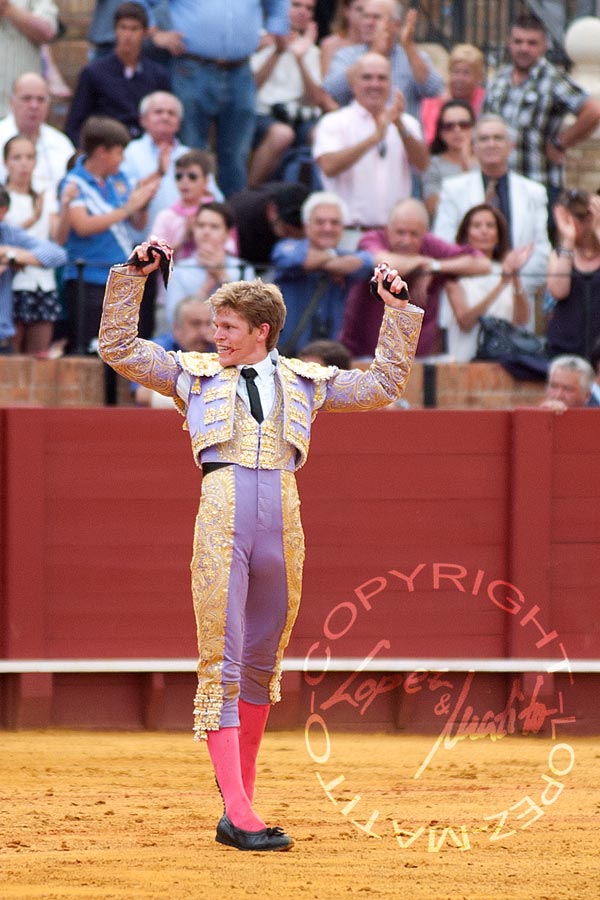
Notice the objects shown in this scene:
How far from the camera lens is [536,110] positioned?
8305 mm

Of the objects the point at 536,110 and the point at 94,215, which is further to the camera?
the point at 536,110

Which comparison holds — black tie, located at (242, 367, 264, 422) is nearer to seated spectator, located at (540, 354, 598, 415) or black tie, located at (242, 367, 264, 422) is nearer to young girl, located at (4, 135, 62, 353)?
seated spectator, located at (540, 354, 598, 415)

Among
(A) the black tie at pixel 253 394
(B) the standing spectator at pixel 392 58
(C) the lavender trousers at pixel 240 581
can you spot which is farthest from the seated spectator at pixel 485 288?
(C) the lavender trousers at pixel 240 581

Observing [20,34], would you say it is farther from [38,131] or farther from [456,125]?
[456,125]

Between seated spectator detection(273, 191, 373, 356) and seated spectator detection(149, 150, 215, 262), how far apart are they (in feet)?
1.37

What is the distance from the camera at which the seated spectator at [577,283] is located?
720 cm

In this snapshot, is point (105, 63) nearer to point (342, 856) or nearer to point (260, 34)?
point (260, 34)

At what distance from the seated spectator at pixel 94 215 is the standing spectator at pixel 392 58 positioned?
4.33ft

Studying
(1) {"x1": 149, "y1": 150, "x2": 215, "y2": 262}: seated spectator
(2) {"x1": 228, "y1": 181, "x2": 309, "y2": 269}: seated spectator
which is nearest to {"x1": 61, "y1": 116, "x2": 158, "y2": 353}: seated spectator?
(1) {"x1": 149, "y1": 150, "x2": 215, "y2": 262}: seated spectator

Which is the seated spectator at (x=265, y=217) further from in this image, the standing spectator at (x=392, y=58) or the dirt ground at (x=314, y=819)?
the dirt ground at (x=314, y=819)

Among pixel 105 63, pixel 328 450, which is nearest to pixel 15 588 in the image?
pixel 328 450

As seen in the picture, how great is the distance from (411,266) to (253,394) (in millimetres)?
3263

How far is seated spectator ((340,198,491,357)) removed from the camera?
7.15 meters

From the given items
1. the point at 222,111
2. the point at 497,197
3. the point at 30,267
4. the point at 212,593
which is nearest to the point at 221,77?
the point at 222,111
